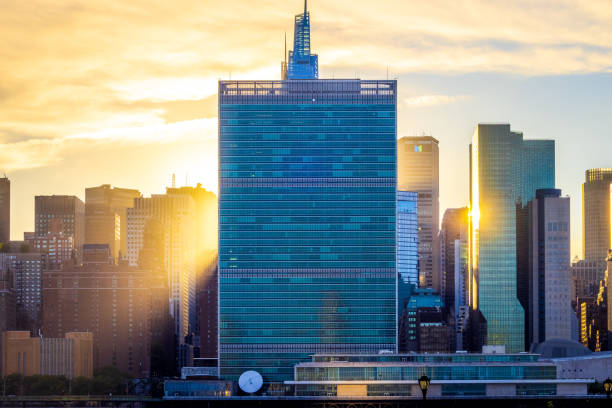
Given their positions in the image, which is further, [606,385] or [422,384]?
[606,385]

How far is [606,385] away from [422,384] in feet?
108

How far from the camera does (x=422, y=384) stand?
→ 113 metres

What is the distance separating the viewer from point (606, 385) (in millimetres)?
137875
